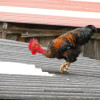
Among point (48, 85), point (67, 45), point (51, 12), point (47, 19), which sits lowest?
point (47, 19)

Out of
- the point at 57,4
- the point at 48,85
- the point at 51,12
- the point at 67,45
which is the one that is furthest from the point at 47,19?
the point at 48,85

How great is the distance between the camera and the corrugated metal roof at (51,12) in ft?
37.9

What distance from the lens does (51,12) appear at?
11984 mm

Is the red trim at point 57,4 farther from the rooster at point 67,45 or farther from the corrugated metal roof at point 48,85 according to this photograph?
the rooster at point 67,45

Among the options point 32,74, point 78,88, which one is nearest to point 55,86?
point 78,88

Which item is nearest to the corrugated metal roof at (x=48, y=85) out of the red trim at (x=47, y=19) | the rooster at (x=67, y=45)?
the rooster at (x=67, y=45)

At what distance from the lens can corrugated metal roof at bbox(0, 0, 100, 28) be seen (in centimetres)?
1155

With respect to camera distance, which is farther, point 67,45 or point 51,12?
point 51,12

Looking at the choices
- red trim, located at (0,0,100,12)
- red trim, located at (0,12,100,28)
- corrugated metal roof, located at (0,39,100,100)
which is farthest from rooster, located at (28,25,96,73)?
red trim, located at (0,0,100,12)

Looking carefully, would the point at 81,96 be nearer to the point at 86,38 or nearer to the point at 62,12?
the point at 86,38

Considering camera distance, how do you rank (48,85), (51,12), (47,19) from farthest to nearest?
(51,12) → (47,19) → (48,85)

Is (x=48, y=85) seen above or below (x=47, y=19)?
above

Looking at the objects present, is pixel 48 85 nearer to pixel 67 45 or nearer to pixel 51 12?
pixel 67 45

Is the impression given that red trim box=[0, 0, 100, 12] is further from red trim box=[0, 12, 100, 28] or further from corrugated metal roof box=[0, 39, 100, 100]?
corrugated metal roof box=[0, 39, 100, 100]
